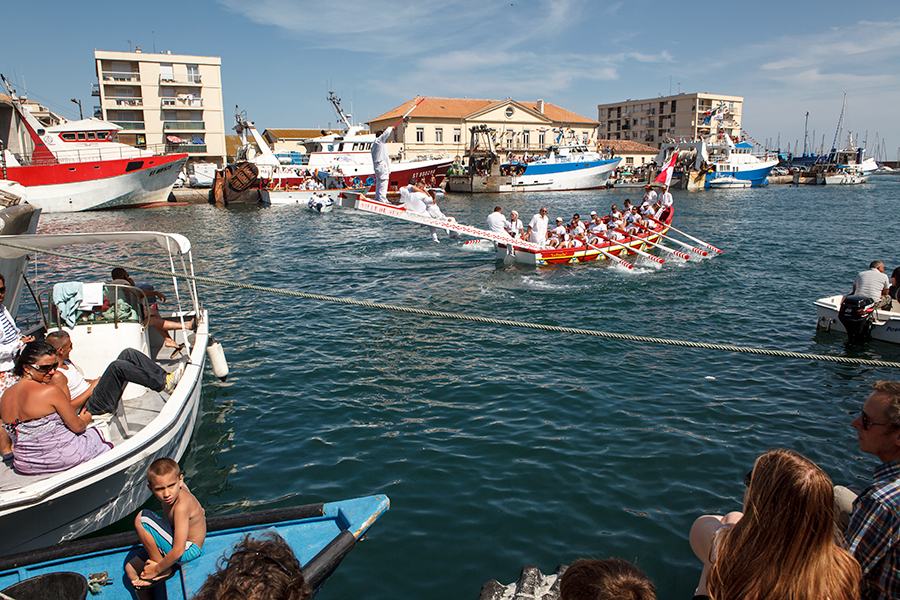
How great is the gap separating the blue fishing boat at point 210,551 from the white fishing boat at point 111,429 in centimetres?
54

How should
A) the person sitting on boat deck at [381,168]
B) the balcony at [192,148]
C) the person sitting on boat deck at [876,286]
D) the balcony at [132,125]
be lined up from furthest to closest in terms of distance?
the balcony at [132,125] < the balcony at [192,148] < the person sitting on boat deck at [381,168] < the person sitting on boat deck at [876,286]

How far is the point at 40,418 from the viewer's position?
458cm

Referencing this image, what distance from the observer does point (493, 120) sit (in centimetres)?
7400

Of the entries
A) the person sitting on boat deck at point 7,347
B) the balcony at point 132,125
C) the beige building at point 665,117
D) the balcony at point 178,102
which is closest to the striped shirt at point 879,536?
the person sitting on boat deck at point 7,347

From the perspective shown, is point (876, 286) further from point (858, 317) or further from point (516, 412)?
point (516, 412)

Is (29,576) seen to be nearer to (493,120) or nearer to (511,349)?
(511,349)

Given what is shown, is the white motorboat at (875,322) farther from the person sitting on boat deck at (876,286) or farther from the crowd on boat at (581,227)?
the crowd on boat at (581,227)

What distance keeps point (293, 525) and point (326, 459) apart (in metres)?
2.21

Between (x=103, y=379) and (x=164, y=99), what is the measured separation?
215 feet

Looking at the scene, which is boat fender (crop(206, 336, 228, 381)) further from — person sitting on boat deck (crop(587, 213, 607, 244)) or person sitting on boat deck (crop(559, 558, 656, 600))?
person sitting on boat deck (crop(587, 213, 607, 244))

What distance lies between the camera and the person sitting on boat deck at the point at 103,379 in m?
5.47

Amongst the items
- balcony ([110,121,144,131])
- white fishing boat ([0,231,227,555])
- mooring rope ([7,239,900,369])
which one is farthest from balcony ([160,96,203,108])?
mooring rope ([7,239,900,369])

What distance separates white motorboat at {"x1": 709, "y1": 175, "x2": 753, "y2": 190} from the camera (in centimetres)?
6119

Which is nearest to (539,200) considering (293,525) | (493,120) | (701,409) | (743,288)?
(493,120)
